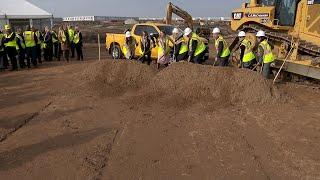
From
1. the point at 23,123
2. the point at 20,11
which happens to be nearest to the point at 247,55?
the point at 23,123

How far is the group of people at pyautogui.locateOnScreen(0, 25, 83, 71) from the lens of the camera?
52.4 feet

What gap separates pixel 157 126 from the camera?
825 centimetres

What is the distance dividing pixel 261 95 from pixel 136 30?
896 centimetres

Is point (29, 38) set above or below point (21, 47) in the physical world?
above

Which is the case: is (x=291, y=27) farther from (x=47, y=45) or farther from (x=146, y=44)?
(x=47, y=45)

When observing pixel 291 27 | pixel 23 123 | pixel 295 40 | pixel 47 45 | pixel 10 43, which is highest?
pixel 291 27

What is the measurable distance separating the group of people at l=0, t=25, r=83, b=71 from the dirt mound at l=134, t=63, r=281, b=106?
7.44 metres

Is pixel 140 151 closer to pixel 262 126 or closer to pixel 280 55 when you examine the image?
pixel 262 126

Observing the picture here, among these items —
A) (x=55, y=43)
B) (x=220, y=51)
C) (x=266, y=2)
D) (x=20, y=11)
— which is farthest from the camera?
(x=20, y=11)

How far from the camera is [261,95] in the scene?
1021cm

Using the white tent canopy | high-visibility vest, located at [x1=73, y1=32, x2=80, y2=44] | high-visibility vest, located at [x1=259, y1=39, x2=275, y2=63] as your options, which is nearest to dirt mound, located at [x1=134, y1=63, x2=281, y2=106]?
high-visibility vest, located at [x1=259, y1=39, x2=275, y2=63]

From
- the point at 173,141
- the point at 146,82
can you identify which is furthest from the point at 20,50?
the point at 173,141

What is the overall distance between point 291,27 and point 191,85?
5.09 metres

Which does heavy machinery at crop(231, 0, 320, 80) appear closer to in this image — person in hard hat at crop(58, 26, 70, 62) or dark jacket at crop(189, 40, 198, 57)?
dark jacket at crop(189, 40, 198, 57)
